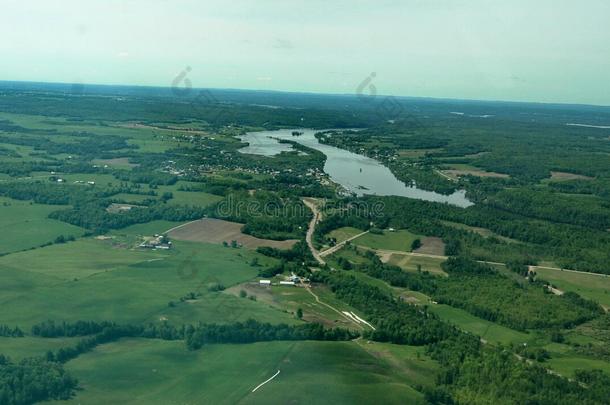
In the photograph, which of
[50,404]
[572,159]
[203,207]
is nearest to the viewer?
[50,404]

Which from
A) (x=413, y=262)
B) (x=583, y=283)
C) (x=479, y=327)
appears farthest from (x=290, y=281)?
(x=583, y=283)

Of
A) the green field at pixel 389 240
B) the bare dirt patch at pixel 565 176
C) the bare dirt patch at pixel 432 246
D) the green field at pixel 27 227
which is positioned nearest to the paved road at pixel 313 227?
the green field at pixel 389 240

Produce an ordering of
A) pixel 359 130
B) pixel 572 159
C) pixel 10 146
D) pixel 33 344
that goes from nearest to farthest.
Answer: pixel 33 344
pixel 10 146
pixel 572 159
pixel 359 130

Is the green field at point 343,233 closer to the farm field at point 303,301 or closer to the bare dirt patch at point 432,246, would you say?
the bare dirt patch at point 432,246

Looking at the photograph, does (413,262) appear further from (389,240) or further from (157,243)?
(157,243)

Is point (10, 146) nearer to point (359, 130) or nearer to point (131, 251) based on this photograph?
point (131, 251)

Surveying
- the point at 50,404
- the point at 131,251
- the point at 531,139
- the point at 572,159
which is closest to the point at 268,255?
the point at 131,251
